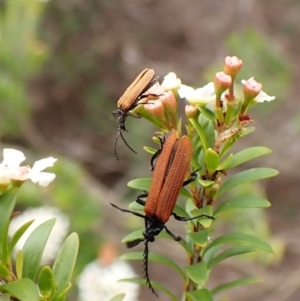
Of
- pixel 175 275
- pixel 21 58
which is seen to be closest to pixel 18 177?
pixel 21 58

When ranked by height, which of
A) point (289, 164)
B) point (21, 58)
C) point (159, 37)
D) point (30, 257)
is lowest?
point (30, 257)

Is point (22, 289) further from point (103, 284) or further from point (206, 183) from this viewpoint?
point (103, 284)

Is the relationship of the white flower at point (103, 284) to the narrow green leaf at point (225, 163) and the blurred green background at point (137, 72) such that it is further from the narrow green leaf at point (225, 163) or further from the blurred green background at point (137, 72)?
the narrow green leaf at point (225, 163)

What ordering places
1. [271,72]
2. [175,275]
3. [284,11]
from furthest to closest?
[284,11], [175,275], [271,72]

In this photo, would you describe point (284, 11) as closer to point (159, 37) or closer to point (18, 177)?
point (159, 37)

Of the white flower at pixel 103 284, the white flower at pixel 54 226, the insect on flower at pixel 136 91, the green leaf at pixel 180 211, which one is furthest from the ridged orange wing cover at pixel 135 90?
the white flower at pixel 54 226
